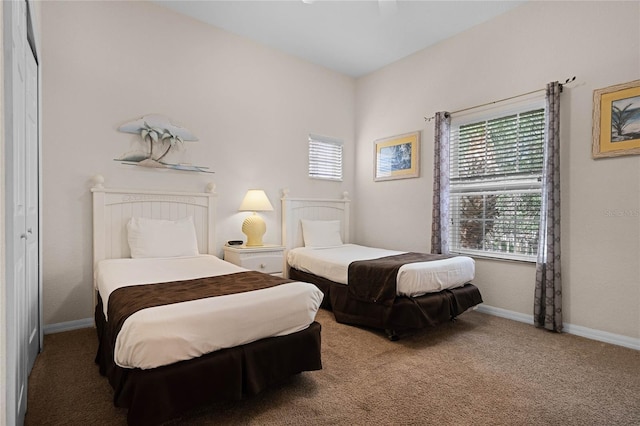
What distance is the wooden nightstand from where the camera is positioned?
137 inches

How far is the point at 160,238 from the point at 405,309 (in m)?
2.31

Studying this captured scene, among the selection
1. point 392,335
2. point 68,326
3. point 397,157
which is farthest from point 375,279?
point 68,326

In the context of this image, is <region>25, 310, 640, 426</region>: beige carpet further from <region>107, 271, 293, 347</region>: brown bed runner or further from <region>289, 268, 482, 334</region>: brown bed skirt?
<region>107, 271, 293, 347</region>: brown bed runner

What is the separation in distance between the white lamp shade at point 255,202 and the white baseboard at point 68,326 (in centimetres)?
182

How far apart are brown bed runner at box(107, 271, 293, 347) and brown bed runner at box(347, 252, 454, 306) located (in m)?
1.00

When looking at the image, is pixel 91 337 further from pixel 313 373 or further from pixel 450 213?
pixel 450 213

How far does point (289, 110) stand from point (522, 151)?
2789mm

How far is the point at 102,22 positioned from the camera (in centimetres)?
312

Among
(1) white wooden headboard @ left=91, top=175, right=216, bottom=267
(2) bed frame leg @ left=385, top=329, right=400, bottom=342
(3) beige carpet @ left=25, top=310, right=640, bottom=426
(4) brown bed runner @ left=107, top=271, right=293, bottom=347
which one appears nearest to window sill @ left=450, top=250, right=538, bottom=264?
(3) beige carpet @ left=25, top=310, right=640, bottom=426

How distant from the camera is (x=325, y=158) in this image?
486cm

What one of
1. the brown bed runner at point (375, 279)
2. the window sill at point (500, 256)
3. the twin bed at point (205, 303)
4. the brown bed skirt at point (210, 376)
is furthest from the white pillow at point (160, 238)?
the window sill at point (500, 256)

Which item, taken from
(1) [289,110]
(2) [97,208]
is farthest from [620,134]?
(2) [97,208]

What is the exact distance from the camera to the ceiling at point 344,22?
3.38 m

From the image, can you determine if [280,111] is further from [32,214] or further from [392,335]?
[392,335]
